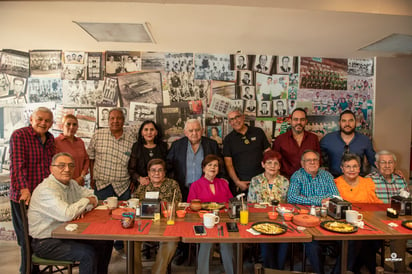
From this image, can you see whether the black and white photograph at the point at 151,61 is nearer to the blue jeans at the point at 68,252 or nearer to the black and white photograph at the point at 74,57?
the black and white photograph at the point at 74,57

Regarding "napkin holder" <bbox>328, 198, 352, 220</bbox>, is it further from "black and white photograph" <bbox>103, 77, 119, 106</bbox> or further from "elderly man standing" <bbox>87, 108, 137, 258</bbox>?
"black and white photograph" <bbox>103, 77, 119, 106</bbox>

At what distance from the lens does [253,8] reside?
2475mm

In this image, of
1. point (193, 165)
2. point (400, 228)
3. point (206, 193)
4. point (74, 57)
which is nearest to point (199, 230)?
point (206, 193)

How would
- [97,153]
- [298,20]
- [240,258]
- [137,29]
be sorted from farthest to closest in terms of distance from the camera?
[97,153]
[137,29]
[298,20]
[240,258]

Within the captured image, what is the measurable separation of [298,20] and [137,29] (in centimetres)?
165

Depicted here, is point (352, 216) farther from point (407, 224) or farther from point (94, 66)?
point (94, 66)

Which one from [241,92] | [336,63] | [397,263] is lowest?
[397,263]

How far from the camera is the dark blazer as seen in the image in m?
3.32

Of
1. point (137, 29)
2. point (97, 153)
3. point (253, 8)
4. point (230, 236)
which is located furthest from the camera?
point (97, 153)

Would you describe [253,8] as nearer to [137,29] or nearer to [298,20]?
[298,20]

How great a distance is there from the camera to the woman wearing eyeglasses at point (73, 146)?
3.21m

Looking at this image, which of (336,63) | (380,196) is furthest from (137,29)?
(380,196)

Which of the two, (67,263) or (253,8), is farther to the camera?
(253,8)

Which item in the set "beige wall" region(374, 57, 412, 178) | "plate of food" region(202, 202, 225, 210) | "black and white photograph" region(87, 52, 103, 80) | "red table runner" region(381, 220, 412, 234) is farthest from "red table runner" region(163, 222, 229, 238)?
"beige wall" region(374, 57, 412, 178)
